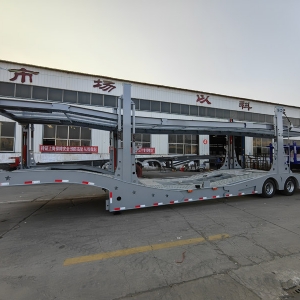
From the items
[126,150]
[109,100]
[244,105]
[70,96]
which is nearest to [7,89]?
[70,96]

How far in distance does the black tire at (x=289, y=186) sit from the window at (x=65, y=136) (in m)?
15.9

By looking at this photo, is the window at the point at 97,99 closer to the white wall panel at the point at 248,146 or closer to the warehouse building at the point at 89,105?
the warehouse building at the point at 89,105

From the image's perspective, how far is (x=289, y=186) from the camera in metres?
8.43

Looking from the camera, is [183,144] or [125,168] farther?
[183,144]

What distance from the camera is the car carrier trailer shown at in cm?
489

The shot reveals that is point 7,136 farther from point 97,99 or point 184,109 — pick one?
point 184,109

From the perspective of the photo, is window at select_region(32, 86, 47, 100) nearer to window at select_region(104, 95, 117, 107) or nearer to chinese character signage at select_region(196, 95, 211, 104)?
window at select_region(104, 95, 117, 107)

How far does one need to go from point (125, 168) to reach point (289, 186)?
7363mm

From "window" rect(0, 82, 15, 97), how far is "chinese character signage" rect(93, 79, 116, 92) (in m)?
6.83

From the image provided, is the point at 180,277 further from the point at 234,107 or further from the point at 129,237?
the point at 234,107

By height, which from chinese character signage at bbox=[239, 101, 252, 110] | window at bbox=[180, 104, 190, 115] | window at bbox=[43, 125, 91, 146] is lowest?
window at bbox=[43, 125, 91, 146]

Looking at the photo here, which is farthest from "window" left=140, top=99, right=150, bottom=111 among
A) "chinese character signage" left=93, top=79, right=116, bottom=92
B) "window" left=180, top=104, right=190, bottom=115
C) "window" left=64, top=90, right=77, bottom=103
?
"window" left=64, top=90, right=77, bottom=103

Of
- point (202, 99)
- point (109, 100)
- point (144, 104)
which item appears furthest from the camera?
point (202, 99)

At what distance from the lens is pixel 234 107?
24.3 metres
